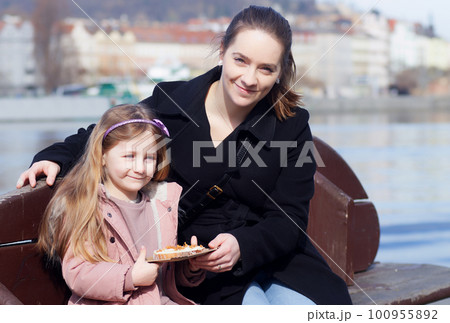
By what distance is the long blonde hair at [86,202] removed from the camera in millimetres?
2492

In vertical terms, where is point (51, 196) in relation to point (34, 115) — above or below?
above

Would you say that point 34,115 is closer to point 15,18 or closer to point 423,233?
point 423,233

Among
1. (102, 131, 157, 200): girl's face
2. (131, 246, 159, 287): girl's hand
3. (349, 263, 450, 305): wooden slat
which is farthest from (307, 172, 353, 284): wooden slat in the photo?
(131, 246, 159, 287): girl's hand

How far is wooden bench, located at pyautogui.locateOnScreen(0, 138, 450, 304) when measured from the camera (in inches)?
103

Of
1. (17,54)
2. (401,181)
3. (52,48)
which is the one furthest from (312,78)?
(401,181)

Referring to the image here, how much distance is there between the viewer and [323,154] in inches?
145

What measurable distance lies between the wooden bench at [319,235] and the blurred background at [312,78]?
2.29 ft

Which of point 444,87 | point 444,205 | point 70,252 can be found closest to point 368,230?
point 70,252

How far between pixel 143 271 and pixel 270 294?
61cm

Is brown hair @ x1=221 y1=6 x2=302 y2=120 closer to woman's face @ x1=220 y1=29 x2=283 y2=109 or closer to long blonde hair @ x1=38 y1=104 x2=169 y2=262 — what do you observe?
woman's face @ x1=220 y1=29 x2=283 y2=109

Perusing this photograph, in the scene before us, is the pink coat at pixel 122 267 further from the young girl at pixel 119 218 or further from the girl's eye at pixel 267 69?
the girl's eye at pixel 267 69

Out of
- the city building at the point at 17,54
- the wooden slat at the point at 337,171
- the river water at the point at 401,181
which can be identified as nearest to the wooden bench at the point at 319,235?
the wooden slat at the point at 337,171

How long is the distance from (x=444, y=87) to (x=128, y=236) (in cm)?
9889

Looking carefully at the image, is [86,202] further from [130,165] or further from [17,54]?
[17,54]
